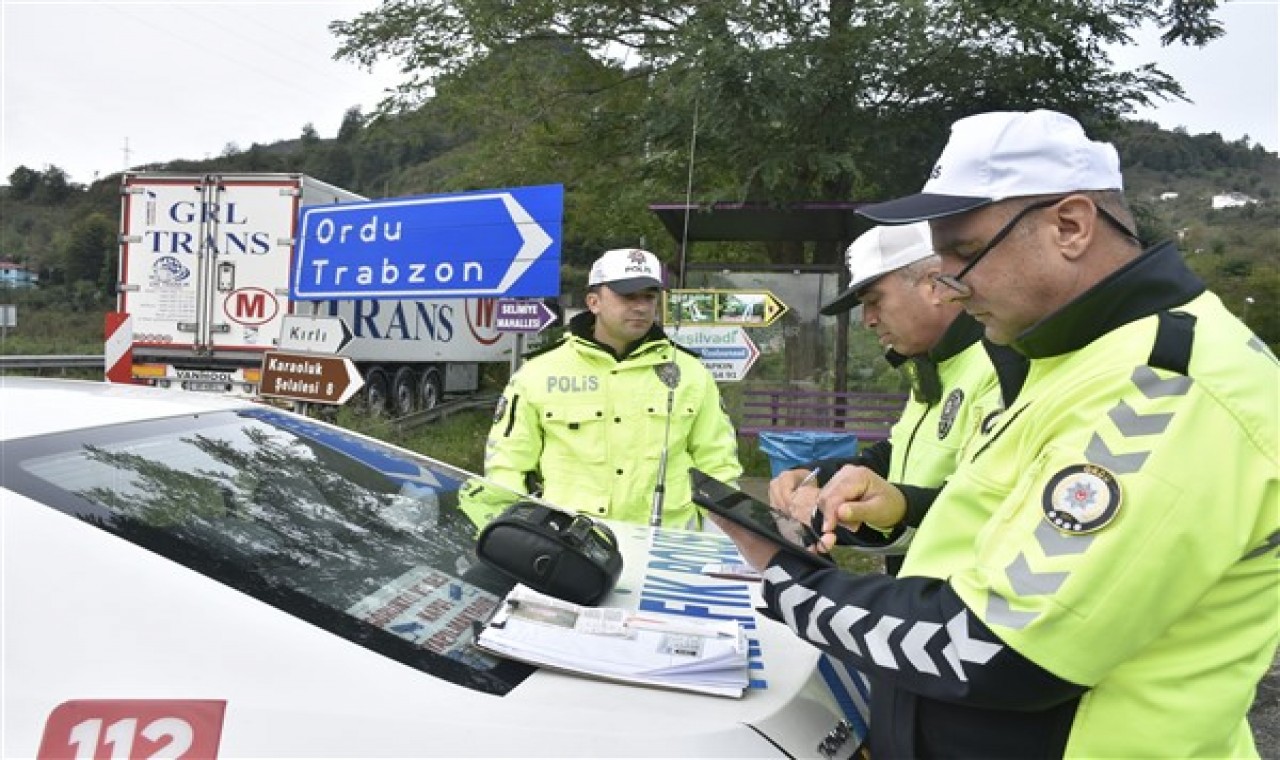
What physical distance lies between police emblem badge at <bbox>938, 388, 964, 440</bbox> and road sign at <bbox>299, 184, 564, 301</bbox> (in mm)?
2476

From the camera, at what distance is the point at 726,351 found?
280 inches

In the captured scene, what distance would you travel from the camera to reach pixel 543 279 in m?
4.56

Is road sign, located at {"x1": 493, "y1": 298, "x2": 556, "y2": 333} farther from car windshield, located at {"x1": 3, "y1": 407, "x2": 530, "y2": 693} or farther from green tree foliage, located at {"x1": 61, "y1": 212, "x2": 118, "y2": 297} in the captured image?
green tree foliage, located at {"x1": 61, "y1": 212, "x2": 118, "y2": 297}

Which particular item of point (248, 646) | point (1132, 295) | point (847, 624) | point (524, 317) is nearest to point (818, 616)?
point (847, 624)

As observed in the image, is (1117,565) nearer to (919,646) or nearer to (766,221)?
(919,646)

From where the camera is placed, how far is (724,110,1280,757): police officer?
0.98 metres

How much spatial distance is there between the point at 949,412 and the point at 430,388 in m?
12.9

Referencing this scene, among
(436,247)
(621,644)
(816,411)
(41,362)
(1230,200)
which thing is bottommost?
(41,362)

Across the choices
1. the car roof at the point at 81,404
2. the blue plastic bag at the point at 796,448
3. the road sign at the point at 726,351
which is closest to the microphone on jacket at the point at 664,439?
the car roof at the point at 81,404

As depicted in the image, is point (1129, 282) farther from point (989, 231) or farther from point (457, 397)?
point (457, 397)

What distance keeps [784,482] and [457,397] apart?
14.5 meters

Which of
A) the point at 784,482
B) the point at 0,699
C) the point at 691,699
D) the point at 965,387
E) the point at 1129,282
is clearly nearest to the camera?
the point at 1129,282

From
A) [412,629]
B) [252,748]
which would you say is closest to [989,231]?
[412,629]

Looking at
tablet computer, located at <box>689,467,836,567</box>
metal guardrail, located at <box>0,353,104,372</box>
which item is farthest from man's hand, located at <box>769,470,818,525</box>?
metal guardrail, located at <box>0,353,104,372</box>
